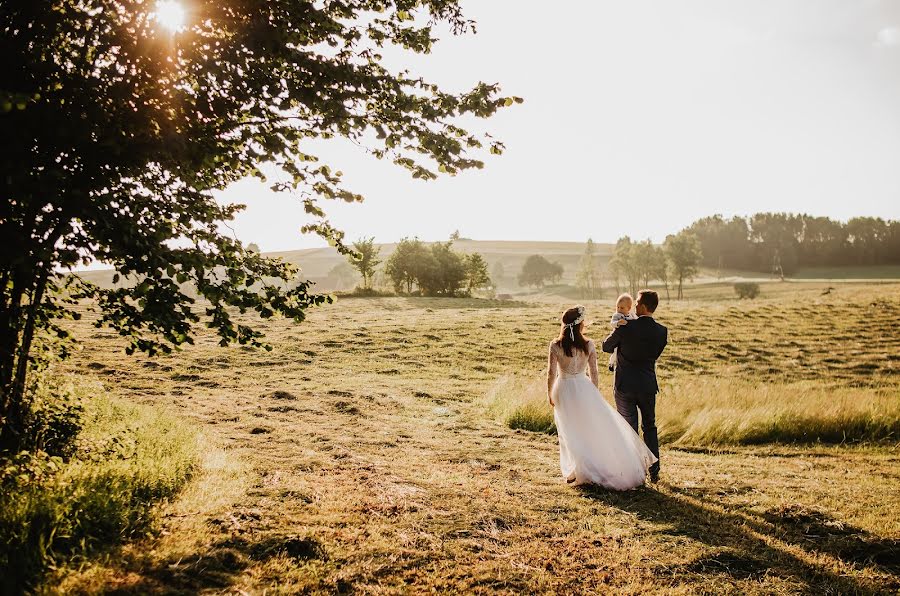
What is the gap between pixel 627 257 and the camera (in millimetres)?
96188

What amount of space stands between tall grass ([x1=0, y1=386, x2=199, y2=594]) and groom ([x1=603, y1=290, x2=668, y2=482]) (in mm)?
6629

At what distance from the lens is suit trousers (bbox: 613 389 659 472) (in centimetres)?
808

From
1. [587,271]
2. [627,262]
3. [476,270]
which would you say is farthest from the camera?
[587,271]

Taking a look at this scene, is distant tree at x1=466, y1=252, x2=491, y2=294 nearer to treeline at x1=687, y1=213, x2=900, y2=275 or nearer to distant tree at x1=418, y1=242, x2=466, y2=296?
distant tree at x1=418, y1=242, x2=466, y2=296

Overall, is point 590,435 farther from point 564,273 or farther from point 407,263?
point 564,273

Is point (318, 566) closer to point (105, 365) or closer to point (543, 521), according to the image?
point (543, 521)

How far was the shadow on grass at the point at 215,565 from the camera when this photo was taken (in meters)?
4.11

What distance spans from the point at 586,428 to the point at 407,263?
5808 cm

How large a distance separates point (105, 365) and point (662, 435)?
1807 cm

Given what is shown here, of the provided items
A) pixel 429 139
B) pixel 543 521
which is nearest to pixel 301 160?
pixel 429 139

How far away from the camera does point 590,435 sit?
305 inches

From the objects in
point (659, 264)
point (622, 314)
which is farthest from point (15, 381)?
point (659, 264)

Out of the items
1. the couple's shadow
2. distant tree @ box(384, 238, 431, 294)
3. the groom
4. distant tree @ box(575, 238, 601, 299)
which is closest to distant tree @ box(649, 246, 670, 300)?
distant tree @ box(575, 238, 601, 299)

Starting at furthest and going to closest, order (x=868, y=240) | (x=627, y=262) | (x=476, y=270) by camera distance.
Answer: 1. (x=868, y=240)
2. (x=627, y=262)
3. (x=476, y=270)
